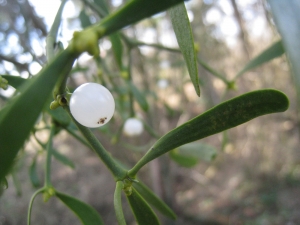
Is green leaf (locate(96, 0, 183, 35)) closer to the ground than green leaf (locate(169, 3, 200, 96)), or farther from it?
closer to the ground

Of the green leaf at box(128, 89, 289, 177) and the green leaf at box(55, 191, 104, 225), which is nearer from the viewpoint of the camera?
the green leaf at box(128, 89, 289, 177)

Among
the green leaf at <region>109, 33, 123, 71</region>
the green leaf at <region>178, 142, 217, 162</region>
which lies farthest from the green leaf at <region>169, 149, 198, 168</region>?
the green leaf at <region>109, 33, 123, 71</region>

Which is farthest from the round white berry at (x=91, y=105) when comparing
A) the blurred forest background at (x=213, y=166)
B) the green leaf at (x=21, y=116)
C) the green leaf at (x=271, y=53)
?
the blurred forest background at (x=213, y=166)

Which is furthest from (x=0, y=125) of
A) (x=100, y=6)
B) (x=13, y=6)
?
(x=13, y=6)

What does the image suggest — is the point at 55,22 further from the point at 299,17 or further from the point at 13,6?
the point at 13,6

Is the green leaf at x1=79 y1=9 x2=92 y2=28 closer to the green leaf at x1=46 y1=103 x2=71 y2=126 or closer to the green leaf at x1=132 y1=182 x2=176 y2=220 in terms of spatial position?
the green leaf at x1=46 y1=103 x2=71 y2=126

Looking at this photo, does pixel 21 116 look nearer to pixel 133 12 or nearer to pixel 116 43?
pixel 133 12
